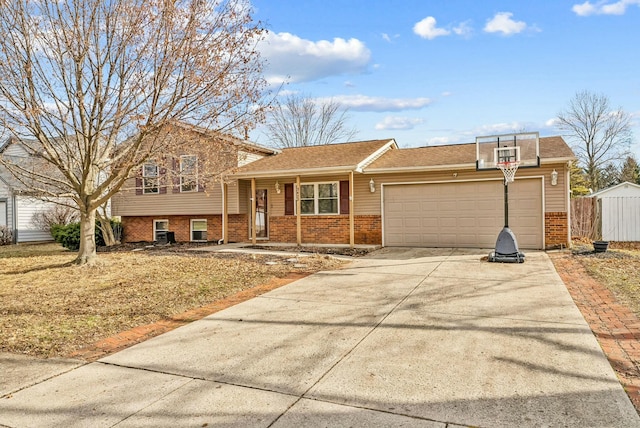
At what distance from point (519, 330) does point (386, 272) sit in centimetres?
397

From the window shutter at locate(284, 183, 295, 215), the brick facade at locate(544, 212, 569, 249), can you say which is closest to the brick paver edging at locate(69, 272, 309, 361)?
the window shutter at locate(284, 183, 295, 215)

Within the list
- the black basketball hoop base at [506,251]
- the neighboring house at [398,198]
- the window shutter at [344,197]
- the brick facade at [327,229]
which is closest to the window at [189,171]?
the neighboring house at [398,198]

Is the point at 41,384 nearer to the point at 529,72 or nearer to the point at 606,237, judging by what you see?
the point at 529,72

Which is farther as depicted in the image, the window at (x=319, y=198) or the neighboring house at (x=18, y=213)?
the neighboring house at (x=18, y=213)

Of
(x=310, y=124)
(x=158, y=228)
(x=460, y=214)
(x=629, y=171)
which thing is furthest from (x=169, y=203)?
(x=629, y=171)

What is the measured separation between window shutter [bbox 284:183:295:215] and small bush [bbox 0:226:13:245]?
12.7m

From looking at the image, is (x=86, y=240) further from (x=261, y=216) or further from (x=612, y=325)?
(x=612, y=325)

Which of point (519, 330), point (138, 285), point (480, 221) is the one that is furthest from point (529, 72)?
point (138, 285)

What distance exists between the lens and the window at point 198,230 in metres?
16.4

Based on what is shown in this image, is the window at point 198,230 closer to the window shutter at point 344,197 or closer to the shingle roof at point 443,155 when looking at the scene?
the window shutter at point 344,197

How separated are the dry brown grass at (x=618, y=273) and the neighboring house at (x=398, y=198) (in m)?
2.05

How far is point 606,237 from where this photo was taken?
1474cm

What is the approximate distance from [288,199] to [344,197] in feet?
7.08

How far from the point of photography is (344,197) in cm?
1430
